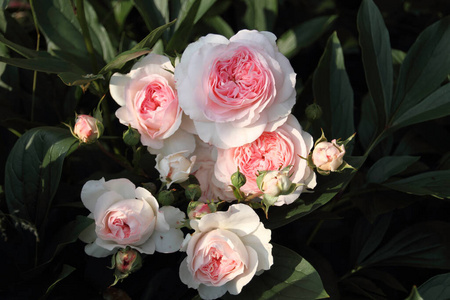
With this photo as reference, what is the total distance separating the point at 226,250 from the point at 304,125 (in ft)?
0.93

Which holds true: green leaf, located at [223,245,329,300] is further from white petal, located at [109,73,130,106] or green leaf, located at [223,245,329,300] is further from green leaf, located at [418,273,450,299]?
white petal, located at [109,73,130,106]

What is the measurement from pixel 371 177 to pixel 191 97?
327 millimetres

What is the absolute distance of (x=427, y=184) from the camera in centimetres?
68

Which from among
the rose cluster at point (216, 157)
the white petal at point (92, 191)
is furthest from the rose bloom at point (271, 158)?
the white petal at point (92, 191)

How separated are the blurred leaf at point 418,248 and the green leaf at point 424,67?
18 cm

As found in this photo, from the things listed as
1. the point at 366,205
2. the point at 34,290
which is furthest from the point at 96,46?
the point at 366,205

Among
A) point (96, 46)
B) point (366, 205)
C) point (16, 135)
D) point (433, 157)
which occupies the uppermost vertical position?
point (96, 46)

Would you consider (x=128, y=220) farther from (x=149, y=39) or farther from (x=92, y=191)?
(x=149, y=39)

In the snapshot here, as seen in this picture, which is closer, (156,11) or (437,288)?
(437,288)

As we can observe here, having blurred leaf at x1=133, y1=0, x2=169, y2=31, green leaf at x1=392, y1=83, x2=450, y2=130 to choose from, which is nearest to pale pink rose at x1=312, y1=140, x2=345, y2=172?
green leaf at x1=392, y1=83, x2=450, y2=130

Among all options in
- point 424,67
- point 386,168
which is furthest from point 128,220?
point 424,67

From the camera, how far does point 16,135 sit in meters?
0.77

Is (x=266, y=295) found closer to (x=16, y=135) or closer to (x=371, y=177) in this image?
(x=371, y=177)

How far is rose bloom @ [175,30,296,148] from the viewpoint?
563 mm
